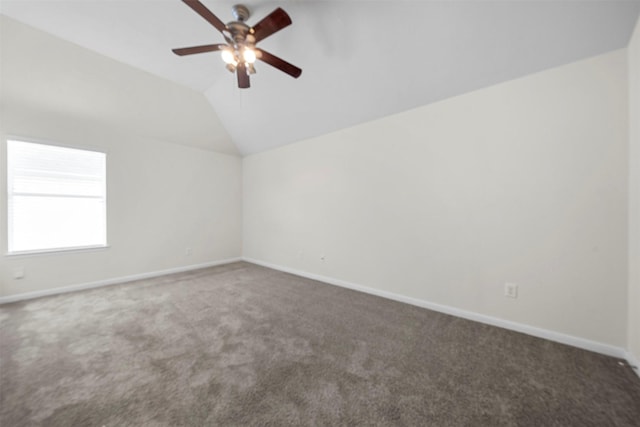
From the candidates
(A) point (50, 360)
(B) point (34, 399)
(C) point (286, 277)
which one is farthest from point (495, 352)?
(A) point (50, 360)

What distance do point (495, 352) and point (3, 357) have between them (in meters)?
3.79

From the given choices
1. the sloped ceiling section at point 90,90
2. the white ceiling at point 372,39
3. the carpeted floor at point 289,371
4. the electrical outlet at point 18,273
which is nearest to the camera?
the carpeted floor at point 289,371

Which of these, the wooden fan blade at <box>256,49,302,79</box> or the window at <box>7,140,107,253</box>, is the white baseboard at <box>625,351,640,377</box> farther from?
the window at <box>7,140,107,253</box>

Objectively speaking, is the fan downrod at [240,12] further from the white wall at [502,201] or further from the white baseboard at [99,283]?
the white baseboard at [99,283]

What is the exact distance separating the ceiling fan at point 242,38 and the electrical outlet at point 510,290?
282 centimetres

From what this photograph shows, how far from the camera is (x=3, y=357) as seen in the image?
5.67 ft

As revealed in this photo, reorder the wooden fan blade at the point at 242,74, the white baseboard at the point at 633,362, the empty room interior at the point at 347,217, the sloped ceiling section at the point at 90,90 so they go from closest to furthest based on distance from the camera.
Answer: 1. the empty room interior at the point at 347,217
2. the white baseboard at the point at 633,362
3. the wooden fan blade at the point at 242,74
4. the sloped ceiling section at the point at 90,90

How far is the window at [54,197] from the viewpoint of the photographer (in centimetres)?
286

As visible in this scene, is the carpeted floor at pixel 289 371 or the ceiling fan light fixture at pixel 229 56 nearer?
the carpeted floor at pixel 289 371

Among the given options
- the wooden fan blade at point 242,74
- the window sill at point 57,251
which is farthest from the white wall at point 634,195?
the window sill at point 57,251

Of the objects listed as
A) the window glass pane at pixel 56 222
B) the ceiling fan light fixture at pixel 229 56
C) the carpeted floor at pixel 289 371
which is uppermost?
the ceiling fan light fixture at pixel 229 56

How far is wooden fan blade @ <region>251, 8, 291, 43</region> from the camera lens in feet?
5.28

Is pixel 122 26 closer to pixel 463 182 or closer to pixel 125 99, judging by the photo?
pixel 125 99

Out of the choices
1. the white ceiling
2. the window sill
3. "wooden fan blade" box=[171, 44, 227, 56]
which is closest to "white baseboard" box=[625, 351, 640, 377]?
the white ceiling
